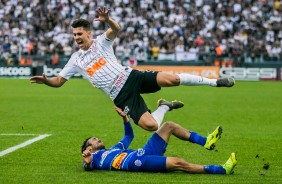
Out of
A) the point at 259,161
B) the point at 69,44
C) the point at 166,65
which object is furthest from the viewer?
the point at 69,44

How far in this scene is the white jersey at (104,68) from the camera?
1245 cm

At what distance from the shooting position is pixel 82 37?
12.4 metres

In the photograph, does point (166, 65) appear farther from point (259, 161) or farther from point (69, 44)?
point (259, 161)

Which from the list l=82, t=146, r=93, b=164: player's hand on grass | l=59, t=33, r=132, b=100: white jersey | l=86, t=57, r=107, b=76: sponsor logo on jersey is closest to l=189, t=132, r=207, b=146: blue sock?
l=59, t=33, r=132, b=100: white jersey

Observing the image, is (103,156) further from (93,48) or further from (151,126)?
(93,48)

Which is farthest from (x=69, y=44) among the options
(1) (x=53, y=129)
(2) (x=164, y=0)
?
(1) (x=53, y=129)

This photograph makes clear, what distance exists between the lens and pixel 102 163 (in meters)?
11.2

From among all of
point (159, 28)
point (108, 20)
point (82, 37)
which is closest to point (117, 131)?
point (82, 37)

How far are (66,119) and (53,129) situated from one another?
9.75ft

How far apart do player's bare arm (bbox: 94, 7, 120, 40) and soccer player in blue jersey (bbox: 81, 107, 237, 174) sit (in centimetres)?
196

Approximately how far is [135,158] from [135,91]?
69.5 inches

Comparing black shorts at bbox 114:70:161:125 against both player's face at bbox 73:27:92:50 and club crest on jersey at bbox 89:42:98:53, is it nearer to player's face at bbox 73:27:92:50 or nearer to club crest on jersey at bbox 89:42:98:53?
club crest on jersey at bbox 89:42:98:53

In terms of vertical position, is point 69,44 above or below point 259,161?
below

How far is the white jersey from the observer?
40.9ft
